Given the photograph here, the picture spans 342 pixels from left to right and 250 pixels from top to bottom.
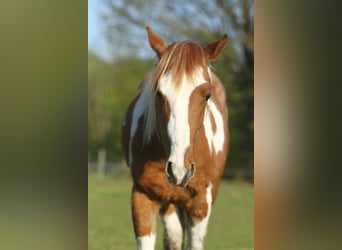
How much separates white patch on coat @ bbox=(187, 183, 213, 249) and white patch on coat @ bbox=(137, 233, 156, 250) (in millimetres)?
241

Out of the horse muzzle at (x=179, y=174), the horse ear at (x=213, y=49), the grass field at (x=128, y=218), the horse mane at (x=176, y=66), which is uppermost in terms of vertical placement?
the horse ear at (x=213, y=49)

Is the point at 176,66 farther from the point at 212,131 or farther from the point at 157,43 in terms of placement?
the point at 212,131

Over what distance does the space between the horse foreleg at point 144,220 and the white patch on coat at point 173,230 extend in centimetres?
23

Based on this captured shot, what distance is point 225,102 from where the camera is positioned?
9.86 ft

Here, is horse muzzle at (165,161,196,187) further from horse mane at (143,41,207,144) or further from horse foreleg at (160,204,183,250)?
horse foreleg at (160,204,183,250)

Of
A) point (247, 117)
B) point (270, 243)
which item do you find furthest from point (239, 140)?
point (270, 243)

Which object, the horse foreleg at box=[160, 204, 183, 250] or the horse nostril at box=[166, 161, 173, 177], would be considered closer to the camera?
the horse nostril at box=[166, 161, 173, 177]

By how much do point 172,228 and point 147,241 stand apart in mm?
279

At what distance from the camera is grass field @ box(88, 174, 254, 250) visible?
2.87 meters

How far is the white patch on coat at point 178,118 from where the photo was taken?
2.18 metres

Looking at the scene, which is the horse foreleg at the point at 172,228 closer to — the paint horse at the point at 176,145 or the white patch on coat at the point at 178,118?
the paint horse at the point at 176,145

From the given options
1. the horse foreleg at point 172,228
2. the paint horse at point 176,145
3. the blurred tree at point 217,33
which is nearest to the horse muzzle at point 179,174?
the paint horse at point 176,145

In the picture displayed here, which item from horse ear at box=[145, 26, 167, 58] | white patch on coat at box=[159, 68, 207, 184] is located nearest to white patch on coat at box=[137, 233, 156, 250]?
white patch on coat at box=[159, 68, 207, 184]

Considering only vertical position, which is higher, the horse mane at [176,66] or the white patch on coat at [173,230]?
the horse mane at [176,66]
